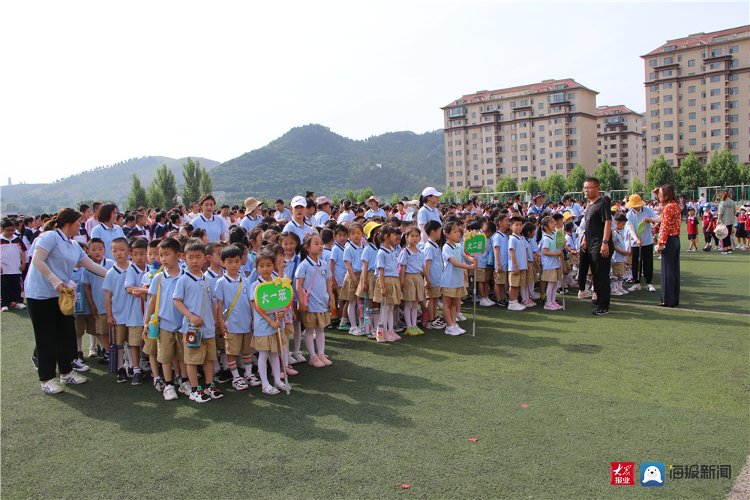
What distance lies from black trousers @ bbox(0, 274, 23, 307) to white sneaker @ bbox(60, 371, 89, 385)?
6.44m

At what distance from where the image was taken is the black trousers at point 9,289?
1079 centimetres

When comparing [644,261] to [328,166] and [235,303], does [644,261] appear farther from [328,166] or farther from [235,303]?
[328,166]

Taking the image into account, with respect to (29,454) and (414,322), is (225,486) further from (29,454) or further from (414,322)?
(414,322)

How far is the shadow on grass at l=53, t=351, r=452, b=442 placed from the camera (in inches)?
175

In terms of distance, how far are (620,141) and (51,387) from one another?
105918 mm

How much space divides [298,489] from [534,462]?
5.35 ft

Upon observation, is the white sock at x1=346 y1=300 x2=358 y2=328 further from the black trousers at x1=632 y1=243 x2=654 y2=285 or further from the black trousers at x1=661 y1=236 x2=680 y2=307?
the black trousers at x1=632 y1=243 x2=654 y2=285

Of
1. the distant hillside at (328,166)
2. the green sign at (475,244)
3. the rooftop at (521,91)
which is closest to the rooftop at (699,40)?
the rooftop at (521,91)

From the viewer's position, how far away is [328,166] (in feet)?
380

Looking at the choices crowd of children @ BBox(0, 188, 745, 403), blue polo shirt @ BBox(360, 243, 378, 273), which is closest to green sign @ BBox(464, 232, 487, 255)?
crowd of children @ BBox(0, 188, 745, 403)

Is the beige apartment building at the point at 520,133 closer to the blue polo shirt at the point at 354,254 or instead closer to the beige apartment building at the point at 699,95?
the beige apartment building at the point at 699,95

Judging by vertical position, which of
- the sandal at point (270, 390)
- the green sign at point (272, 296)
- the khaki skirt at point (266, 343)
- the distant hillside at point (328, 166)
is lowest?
the sandal at point (270, 390)

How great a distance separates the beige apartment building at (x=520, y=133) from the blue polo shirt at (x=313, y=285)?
86287 millimetres

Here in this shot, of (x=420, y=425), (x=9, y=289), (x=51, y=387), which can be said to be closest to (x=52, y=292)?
(x=51, y=387)
